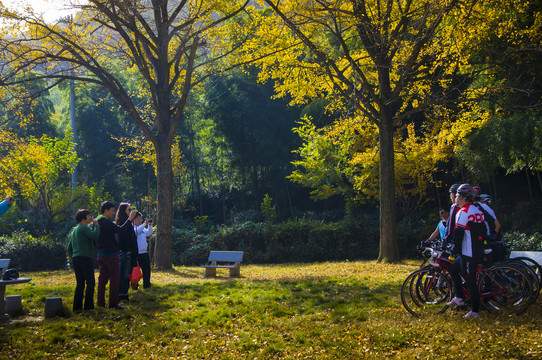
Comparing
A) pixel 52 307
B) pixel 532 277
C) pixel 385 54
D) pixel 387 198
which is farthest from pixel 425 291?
pixel 385 54

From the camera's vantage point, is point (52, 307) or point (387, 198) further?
point (387, 198)

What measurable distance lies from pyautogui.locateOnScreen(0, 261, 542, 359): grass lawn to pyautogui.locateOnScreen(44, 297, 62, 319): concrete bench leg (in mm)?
148

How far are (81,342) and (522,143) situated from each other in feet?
41.4

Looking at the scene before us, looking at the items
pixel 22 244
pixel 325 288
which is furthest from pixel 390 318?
pixel 22 244

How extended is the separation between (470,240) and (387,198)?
24.2ft

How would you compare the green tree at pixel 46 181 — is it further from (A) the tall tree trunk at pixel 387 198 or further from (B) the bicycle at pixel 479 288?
(B) the bicycle at pixel 479 288

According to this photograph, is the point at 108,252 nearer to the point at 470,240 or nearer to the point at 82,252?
the point at 82,252

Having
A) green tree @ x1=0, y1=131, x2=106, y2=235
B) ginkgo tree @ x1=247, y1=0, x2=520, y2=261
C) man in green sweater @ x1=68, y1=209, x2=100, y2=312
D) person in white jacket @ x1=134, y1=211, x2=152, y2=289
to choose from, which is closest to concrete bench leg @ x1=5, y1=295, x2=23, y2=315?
man in green sweater @ x1=68, y1=209, x2=100, y2=312

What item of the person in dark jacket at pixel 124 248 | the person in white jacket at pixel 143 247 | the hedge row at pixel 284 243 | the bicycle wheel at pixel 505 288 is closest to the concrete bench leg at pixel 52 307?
the person in dark jacket at pixel 124 248

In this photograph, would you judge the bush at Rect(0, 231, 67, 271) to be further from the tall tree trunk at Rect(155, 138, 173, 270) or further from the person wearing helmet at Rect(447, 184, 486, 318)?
the person wearing helmet at Rect(447, 184, 486, 318)

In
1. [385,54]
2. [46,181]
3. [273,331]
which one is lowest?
[273,331]

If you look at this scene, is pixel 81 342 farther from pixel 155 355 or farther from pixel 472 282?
pixel 472 282

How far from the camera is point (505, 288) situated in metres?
6.29

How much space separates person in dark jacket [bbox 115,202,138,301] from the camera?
27.9ft
